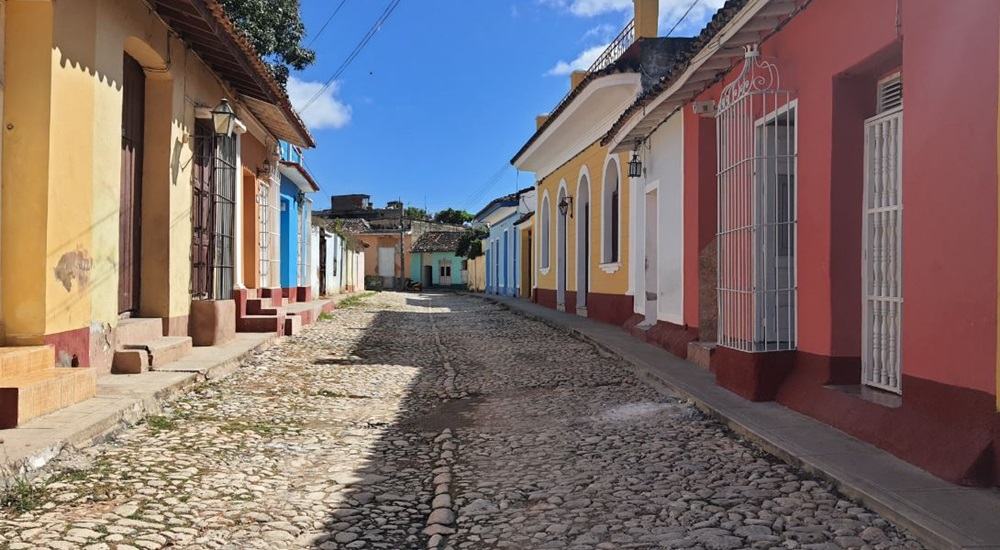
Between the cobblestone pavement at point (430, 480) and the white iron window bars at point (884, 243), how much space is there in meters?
1.02

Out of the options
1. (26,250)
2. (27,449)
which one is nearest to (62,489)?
(27,449)

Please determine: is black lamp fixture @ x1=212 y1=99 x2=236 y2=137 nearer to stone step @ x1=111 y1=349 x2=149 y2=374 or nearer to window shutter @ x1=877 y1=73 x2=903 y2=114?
stone step @ x1=111 y1=349 x2=149 y2=374

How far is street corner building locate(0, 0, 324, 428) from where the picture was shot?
5.02 meters

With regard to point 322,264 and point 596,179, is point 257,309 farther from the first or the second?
point 322,264

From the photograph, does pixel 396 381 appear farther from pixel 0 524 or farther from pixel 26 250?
pixel 0 524

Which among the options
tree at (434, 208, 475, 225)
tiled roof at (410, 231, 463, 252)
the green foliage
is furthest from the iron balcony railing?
tree at (434, 208, 475, 225)

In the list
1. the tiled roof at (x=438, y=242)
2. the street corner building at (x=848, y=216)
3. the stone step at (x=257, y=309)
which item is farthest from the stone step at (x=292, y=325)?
the tiled roof at (x=438, y=242)

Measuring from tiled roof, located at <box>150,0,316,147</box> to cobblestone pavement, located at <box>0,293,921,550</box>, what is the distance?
3296mm

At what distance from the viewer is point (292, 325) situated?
1124cm

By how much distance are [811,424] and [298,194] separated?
14.6 meters

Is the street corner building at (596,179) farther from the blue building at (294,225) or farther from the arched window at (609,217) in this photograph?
the blue building at (294,225)

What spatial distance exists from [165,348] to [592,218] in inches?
365

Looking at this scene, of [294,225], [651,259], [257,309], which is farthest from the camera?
[294,225]

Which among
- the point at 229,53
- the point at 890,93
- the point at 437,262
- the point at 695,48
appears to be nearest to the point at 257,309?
the point at 229,53
